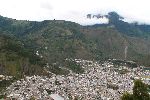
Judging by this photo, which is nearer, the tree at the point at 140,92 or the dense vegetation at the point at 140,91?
the dense vegetation at the point at 140,91

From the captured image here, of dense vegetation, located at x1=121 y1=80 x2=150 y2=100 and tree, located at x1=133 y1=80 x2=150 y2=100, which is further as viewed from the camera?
tree, located at x1=133 y1=80 x2=150 y2=100

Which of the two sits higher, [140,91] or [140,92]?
[140,91]
